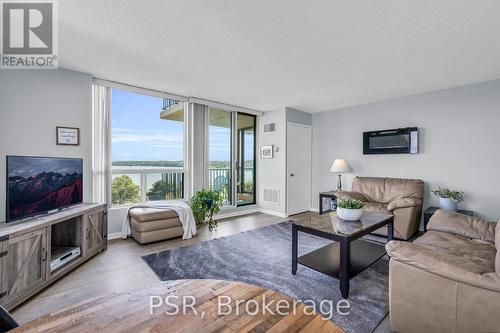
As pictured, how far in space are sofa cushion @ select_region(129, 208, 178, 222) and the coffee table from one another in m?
1.99

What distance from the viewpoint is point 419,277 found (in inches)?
58.8

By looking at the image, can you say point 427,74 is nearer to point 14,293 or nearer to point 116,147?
point 116,147

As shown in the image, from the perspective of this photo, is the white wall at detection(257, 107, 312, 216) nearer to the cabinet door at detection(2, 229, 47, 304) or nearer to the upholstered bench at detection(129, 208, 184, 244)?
the upholstered bench at detection(129, 208, 184, 244)

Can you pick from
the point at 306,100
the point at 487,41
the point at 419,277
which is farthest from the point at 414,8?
the point at 306,100

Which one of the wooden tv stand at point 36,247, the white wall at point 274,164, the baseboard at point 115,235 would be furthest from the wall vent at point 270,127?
the wooden tv stand at point 36,247

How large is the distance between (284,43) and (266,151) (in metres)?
3.27

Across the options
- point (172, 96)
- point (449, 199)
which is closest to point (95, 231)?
point (172, 96)

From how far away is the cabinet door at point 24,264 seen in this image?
1854 millimetres

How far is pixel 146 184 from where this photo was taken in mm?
4152

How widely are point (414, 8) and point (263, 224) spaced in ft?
12.3

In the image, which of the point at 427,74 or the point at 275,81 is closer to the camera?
the point at 427,74

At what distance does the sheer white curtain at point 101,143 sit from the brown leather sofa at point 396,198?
3.94 metres

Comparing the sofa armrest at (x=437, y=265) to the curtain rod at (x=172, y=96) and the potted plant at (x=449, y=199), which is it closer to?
the potted plant at (x=449, y=199)

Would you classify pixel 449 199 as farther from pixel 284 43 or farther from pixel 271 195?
pixel 284 43
